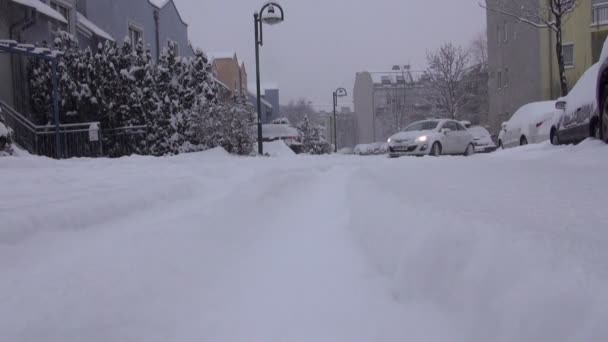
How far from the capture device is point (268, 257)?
3.22m

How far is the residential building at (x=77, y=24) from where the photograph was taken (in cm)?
1153

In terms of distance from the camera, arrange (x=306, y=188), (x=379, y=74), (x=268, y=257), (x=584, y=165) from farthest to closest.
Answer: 1. (x=379, y=74)
2. (x=306, y=188)
3. (x=584, y=165)
4. (x=268, y=257)

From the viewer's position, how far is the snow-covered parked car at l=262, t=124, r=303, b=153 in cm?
2391

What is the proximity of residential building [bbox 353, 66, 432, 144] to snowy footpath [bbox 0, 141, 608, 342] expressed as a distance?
40867 millimetres

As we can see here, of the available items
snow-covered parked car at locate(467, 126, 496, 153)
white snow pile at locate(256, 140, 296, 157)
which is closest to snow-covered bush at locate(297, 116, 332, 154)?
white snow pile at locate(256, 140, 296, 157)

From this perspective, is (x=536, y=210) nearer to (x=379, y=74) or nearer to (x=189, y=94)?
(x=189, y=94)

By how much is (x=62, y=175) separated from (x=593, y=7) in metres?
27.1

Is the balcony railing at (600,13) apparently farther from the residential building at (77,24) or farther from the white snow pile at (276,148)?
the residential building at (77,24)

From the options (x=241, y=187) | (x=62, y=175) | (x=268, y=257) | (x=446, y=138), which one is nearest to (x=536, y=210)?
(x=268, y=257)

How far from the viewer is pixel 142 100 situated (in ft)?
43.5

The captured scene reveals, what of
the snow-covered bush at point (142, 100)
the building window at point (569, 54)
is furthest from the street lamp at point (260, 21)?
the building window at point (569, 54)

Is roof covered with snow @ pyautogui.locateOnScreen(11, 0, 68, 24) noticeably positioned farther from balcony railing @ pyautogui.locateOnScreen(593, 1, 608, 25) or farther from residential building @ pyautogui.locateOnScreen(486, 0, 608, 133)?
balcony railing @ pyautogui.locateOnScreen(593, 1, 608, 25)

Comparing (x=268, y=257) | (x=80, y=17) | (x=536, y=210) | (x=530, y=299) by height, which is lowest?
(x=268, y=257)

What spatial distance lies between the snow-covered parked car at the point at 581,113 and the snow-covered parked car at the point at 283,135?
16.4 metres
